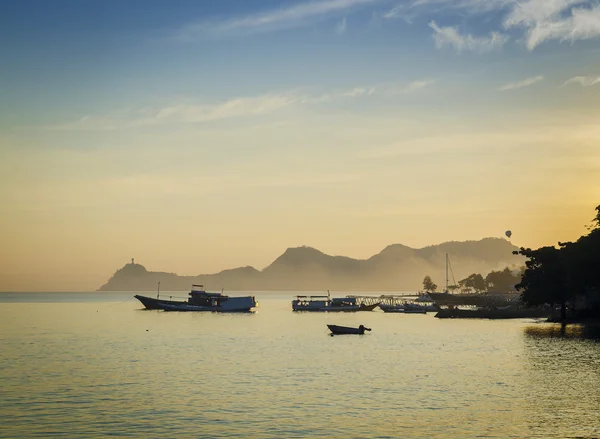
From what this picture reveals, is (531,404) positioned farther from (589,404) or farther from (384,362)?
(384,362)

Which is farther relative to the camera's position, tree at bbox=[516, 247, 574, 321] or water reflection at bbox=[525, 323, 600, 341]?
tree at bbox=[516, 247, 574, 321]

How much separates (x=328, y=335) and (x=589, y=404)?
263ft

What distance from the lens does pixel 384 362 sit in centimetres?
7888

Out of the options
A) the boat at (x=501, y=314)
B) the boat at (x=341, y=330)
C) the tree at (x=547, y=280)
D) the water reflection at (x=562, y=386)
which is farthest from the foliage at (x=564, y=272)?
the boat at (x=341, y=330)

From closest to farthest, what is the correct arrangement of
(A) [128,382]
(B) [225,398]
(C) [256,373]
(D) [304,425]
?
1. (D) [304,425]
2. (B) [225,398]
3. (A) [128,382]
4. (C) [256,373]

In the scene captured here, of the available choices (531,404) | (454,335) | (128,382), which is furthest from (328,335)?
(531,404)

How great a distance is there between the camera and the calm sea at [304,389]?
136 feet

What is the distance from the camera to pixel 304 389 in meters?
57.1

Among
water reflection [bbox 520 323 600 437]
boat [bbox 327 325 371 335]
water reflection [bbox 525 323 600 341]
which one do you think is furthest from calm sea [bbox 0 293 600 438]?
boat [bbox 327 325 371 335]

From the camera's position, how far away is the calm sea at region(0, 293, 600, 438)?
136ft

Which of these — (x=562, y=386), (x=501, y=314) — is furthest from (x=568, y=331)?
(x=562, y=386)

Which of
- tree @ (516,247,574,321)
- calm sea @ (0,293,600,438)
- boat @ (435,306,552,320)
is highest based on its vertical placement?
tree @ (516,247,574,321)

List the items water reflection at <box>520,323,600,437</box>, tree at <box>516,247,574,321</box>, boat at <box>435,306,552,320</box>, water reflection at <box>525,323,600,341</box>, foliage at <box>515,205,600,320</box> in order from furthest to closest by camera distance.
Answer: boat at <box>435,306,552,320</box> → tree at <box>516,247,574,321</box> → foliage at <box>515,205,600,320</box> → water reflection at <box>525,323,600,341</box> → water reflection at <box>520,323,600,437</box>

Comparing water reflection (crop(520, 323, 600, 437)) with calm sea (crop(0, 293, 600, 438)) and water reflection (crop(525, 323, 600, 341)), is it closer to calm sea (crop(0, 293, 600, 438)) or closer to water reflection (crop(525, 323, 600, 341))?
calm sea (crop(0, 293, 600, 438))
